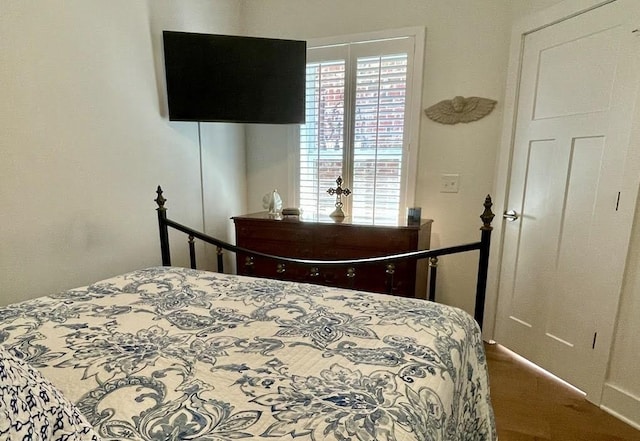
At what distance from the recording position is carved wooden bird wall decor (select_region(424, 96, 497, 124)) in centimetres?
239

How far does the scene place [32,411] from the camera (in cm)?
46

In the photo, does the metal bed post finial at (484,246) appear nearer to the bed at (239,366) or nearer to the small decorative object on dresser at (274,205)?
the bed at (239,366)

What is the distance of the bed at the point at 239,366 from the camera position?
59 cm

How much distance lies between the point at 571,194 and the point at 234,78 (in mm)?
2233

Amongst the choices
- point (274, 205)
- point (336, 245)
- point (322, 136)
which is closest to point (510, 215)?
point (336, 245)

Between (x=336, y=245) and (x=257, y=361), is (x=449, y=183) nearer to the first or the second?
(x=336, y=245)

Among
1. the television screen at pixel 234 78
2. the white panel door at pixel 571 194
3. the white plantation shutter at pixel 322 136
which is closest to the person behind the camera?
the white panel door at pixel 571 194

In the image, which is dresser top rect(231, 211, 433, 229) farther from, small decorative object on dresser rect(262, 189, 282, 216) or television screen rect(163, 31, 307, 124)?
television screen rect(163, 31, 307, 124)

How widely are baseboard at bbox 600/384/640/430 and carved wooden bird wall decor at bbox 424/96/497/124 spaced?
1.78m

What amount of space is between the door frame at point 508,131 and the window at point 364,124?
0.59 m

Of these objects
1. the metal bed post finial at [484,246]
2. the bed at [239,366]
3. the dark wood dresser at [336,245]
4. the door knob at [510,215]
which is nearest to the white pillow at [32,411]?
the bed at [239,366]

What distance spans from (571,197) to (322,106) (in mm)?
1859

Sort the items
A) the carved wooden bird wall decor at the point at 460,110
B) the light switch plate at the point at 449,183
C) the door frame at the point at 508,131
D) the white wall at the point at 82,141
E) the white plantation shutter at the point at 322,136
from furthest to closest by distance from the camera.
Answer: the white plantation shutter at the point at 322,136 < the light switch plate at the point at 449,183 < the carved wooden bird wall decor at the point at 460,110 < the door frame at the point at 508,131 < the white wall at the point at 82,141

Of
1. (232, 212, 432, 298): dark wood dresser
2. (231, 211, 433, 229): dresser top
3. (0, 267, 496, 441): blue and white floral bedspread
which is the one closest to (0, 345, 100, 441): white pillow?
(0, 267, 496, 441): blue and white floral bedspread
